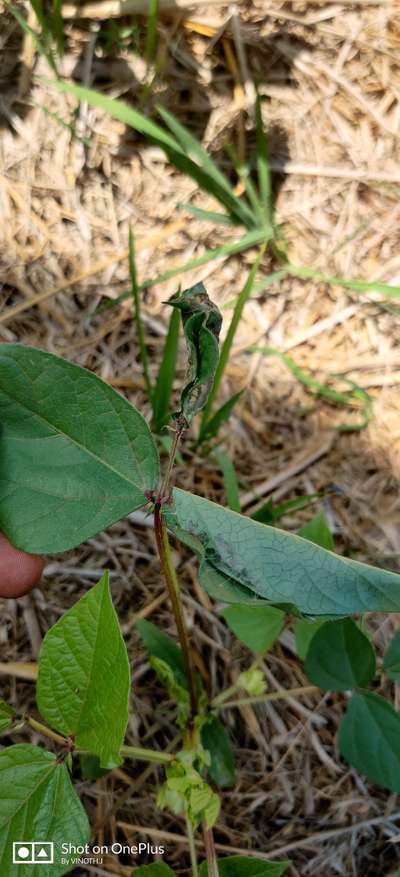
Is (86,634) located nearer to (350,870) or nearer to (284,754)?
(284,754)

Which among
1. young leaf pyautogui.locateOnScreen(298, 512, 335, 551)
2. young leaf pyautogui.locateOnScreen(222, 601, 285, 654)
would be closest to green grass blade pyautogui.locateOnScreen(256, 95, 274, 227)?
young leaf pyautogui.locateOnScreen(298, 512, 335, 551)

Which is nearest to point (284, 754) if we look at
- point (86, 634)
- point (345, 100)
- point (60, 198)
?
point (86, 634)

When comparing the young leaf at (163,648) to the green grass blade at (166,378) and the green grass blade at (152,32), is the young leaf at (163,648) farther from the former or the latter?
the green grass blade at (152,32)

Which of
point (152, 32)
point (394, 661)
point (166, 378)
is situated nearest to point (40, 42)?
point (152, 32)

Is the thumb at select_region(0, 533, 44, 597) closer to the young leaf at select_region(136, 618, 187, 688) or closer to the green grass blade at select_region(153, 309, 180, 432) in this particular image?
the young leaf at select_region(136, 618, 187, 688)

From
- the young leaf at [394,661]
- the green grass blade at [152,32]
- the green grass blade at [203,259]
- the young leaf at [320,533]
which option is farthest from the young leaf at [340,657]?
the green grass blade at [152,32]

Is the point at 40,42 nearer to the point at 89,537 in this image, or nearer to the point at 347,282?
the point at 347,282

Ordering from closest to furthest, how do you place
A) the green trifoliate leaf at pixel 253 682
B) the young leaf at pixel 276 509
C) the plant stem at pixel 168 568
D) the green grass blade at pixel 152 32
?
the plant stem at pixel 168 568 → the green trifoliate leaf at pixel 253 682 → the young leaf at pixel 276 509 → the green grass blade at pixel 152 32
